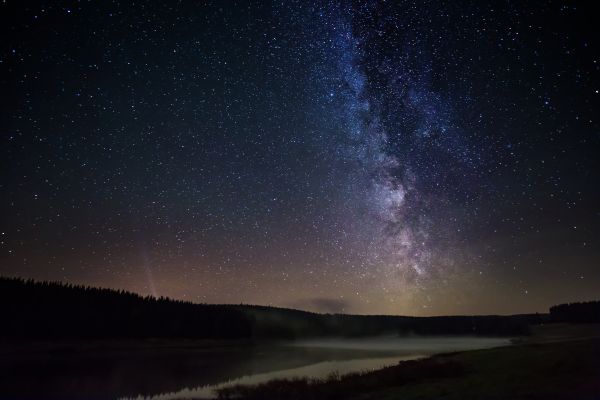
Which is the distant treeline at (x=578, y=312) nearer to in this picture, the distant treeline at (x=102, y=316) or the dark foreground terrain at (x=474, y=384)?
the distant treeline at (x=102, y=316)

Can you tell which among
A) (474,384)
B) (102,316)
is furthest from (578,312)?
(102,316)

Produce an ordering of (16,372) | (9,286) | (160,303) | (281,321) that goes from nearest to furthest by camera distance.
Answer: (16,372)
(9,286)
(160,303)
(281,321)

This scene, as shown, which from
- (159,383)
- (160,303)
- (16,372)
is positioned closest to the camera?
(159,383)

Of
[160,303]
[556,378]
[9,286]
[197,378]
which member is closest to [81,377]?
[197,378]

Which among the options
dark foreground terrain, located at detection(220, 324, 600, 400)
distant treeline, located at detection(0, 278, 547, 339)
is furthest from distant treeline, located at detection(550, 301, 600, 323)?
dark foreground terrain, located at detection(220, 324, 600, 400)

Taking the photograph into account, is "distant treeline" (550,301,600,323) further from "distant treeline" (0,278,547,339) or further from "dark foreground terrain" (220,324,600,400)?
"dark foreground terrain" (220,324,600,400)

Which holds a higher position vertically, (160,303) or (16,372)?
(160,303)

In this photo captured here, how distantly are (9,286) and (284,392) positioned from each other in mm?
69112

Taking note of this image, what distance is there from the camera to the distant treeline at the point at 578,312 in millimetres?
119262

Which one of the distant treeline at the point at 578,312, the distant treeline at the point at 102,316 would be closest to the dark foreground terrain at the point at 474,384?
the distant treeline at the point at 102,316

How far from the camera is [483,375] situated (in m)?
25.8

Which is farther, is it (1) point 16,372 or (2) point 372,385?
(1) point 16,372

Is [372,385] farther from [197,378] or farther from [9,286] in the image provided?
[9,286]

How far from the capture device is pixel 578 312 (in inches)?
4948
